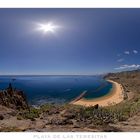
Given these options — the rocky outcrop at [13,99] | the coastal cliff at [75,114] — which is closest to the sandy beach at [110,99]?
the coastal cliff at [75,114]

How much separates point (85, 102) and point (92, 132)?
668 millimetres

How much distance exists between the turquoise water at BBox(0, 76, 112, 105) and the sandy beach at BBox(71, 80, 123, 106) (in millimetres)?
83

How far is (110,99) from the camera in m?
9.24

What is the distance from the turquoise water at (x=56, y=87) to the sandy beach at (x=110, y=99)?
0.27 feet

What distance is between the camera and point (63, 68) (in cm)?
915

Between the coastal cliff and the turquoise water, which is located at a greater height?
the turquoise water

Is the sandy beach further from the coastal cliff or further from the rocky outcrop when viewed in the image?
the rocky outcrop

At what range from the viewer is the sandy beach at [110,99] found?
9.19 m

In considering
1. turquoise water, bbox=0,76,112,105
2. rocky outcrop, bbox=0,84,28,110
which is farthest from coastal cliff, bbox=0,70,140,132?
turquoise water, bbox=0,76,112,105

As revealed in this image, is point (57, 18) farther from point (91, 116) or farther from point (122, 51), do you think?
point (91, 116)

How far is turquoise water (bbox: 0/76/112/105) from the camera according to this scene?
902 cm

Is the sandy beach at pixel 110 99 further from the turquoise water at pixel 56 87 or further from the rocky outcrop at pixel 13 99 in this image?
the rocky outcrop at pixel 13 99

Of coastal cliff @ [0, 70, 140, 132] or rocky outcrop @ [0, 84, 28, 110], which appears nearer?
coastal cliff @ [0, 70, 140, 132]
